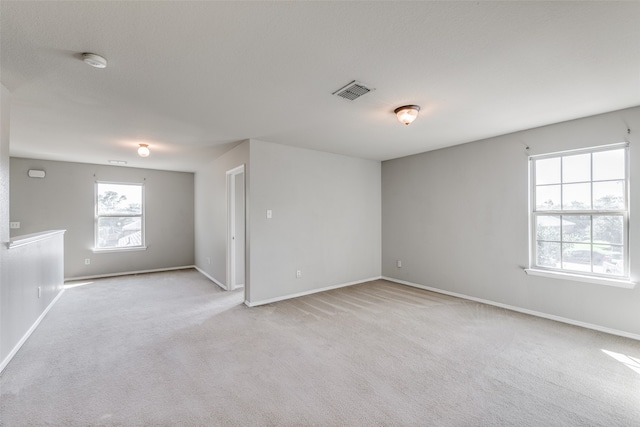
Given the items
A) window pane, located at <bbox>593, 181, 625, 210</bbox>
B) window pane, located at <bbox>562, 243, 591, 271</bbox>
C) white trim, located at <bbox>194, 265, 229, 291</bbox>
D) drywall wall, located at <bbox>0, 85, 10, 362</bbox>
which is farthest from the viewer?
white trim, located at <bbox>194, 265, 229, 291</bbox>

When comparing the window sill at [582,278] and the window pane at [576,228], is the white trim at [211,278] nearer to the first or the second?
the window sill at [582,278]

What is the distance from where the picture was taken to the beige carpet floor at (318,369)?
1848mm

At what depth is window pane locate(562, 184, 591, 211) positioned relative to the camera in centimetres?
330

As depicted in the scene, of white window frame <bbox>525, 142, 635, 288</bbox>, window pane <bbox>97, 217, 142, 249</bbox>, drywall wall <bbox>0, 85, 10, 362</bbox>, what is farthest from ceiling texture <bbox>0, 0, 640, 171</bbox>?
window pane <bbox>97, 217, 142, 249</bbox>

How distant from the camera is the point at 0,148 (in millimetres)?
2322

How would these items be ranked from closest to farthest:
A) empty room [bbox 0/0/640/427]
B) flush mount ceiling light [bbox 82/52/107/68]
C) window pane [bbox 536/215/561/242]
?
empty room [bbox 0/0/640/427] < flush mount ceiling light [bbox 82/52/107/68] < window pane [bbox 536/215/561/242]

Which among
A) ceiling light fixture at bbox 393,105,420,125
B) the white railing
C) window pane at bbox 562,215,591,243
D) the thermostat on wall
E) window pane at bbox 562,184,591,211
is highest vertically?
ceiling light fixture at bbox 393,105,420,125

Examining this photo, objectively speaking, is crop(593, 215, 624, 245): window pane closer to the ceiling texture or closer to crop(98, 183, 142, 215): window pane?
the ceiling texture

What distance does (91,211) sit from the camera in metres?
5.88

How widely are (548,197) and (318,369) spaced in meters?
3.60

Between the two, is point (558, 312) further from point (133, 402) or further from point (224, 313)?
point (133, 402)

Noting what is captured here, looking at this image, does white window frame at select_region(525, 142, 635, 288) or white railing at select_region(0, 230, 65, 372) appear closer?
white railing at select_region(0, 230, 65, 372)

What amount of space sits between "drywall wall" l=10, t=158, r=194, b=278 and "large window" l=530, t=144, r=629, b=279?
23.3 ft

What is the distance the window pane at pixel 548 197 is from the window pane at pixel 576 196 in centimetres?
7
